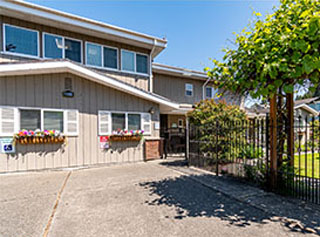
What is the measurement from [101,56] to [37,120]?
412 centimetres

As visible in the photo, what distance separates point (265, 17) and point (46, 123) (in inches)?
282

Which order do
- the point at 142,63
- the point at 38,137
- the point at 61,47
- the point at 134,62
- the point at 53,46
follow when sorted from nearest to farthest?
1. the point at 38,137
2. the point at 53,46
3. the point at 61,47
4. the point at 134,62
5. the point at 142,63

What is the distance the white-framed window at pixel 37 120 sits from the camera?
19.5 ft

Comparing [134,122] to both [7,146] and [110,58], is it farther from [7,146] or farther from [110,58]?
[7,146]

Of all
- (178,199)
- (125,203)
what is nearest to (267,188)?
(178,199)

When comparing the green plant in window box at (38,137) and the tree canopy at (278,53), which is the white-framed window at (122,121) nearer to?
the green plant in window box at (38,137)

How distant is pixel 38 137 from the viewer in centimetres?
625

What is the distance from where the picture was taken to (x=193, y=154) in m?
6.90

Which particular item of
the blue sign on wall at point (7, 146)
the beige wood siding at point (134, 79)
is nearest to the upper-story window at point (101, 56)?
the beige wood siding at point (134, 79)

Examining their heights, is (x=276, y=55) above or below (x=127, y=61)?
below

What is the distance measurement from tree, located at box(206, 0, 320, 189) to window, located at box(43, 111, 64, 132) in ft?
18.6

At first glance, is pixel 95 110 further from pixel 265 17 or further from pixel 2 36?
pixel 265 17

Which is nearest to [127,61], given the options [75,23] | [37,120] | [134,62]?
[134,62]

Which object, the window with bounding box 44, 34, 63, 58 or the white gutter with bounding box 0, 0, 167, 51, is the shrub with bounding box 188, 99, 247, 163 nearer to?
the white gutter with bounding box 0, 0, 167, 51
